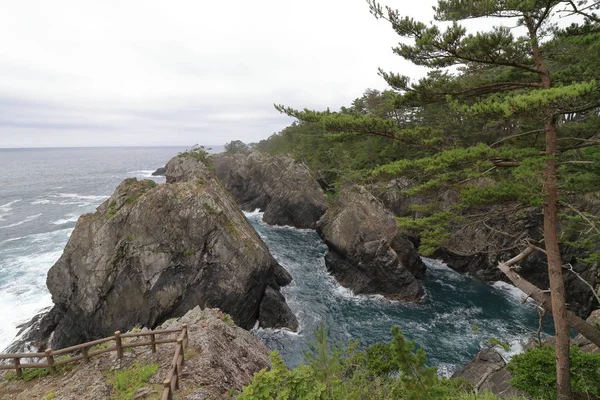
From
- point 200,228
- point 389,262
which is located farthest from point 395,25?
point 389,262

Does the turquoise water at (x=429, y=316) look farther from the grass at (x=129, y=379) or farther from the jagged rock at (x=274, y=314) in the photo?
the grass at (x=129, y=379)

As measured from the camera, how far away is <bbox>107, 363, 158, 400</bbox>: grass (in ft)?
31.1

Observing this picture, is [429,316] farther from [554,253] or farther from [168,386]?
[168,386]

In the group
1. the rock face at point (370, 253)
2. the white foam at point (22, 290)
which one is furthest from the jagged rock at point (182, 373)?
the rock face at point (370, 253)

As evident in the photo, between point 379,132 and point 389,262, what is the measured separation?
2016cm

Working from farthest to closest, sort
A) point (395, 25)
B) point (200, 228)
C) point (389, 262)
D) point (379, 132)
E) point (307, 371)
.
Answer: point (389, 262)
point (200, 228)
point (379, 132)
point (395, 25)
point (307, 371)

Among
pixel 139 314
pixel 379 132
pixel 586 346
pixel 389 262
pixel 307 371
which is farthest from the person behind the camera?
pixel 389 262

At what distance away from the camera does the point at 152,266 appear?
21.9 metres

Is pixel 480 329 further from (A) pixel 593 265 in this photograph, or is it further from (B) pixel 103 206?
(B) pixel 103 206

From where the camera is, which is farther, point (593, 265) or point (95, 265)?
point (593, 265)

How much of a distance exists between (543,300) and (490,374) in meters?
6.47

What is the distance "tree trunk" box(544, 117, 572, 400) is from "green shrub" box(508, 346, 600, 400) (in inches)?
17.0

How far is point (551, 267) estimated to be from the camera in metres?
10.1

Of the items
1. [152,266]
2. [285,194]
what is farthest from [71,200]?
[152,266]
